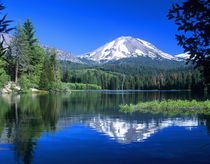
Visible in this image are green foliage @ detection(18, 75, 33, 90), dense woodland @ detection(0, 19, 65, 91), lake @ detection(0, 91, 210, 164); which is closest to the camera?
lake @ detection(0, 91, 210, 164)

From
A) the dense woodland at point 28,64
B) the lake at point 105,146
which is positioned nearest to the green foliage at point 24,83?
the dense woodland at point 28,64

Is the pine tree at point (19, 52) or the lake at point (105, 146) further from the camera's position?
the pine tree at point (19, 52)

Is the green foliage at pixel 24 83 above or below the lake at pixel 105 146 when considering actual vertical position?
above

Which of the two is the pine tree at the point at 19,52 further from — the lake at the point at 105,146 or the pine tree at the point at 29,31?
the lake at the point at 105,146

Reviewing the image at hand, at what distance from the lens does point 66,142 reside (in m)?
11.2

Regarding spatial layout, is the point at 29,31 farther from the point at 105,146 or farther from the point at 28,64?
the point at 105,146

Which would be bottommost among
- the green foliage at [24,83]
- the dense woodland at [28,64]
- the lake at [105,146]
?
the lake at [105,146]

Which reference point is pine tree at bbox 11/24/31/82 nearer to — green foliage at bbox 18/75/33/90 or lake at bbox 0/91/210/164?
green foliage at bbox 18/75/33/90

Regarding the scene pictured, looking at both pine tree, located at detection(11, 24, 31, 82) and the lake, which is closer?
the lake

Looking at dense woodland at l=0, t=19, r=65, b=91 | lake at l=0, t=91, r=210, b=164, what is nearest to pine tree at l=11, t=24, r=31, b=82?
dense woodland at l=0, t=19, r=65, b=91

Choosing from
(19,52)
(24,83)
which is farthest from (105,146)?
(19,52)

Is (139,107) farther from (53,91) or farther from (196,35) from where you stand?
(53,91)

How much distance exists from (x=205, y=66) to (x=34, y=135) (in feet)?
31.7

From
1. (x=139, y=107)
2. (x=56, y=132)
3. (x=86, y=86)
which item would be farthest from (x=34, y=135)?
(x=86, y=86)
